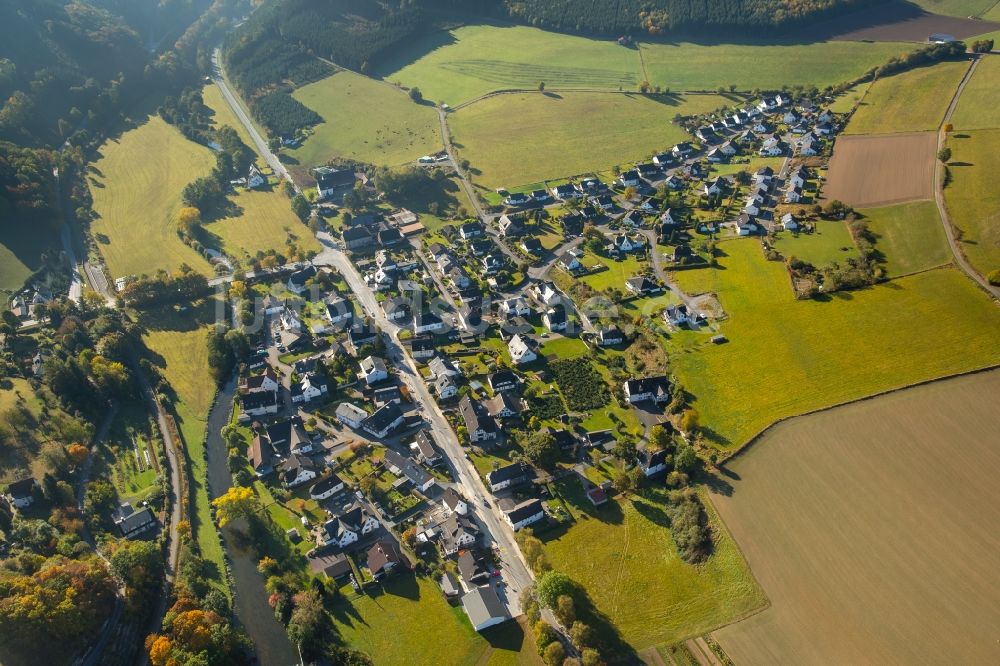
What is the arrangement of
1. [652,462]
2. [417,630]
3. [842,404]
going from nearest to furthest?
[417,630]
[652,462]
[842,404]

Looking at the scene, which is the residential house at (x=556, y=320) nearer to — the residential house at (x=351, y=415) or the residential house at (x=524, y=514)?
the residential house at (x=351, y=415)

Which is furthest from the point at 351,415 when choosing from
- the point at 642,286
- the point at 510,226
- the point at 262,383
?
the point at 510,226

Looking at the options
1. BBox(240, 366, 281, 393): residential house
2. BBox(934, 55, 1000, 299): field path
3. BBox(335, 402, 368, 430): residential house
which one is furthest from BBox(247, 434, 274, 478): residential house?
BBox(934, 55, 1000, 299): field path

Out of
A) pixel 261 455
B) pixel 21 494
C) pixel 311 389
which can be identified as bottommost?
pixel 261 455

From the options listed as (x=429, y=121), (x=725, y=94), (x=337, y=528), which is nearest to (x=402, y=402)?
(x=337, y=528)

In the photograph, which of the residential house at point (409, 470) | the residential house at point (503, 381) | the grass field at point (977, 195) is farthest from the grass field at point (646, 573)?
the grass field at point (977, 195)

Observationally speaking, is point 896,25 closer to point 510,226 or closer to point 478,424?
point 510,226
